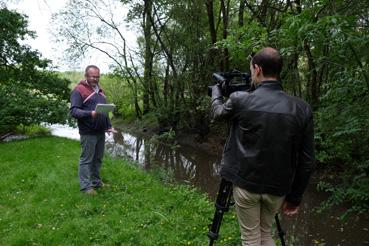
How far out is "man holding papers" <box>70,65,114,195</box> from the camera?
18.3ft

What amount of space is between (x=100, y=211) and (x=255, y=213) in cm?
320

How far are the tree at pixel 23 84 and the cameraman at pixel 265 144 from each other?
10248mm

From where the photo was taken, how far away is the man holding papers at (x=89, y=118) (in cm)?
558

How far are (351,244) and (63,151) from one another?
6924mm

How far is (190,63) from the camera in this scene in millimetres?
15156

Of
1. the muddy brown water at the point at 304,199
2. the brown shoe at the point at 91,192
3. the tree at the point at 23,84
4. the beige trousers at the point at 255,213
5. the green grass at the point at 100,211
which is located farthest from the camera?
the tree at the point at 23,84

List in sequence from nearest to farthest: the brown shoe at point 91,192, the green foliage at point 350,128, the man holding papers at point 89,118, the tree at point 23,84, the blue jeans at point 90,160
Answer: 1. the green foliage at point 350,128
2. the man holding papers at point 89,118
3. the blue jeans at point 90,160
4. the brown shoe at point 91,192
5. the tree at point 23,84

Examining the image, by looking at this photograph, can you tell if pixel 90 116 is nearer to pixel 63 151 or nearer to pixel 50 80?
pixel 63 151

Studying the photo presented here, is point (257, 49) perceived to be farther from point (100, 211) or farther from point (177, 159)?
point (177, 159)

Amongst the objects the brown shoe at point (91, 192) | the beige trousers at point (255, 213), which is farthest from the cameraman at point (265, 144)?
the brown shoe at point (91, 192)

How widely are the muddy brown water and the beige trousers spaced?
2.53 m

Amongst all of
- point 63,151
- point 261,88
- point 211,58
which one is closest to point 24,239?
point 261,88

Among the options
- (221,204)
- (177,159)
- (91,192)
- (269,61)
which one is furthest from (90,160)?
(177,159)

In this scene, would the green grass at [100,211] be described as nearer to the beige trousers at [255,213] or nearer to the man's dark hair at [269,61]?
the beige trousers at [255,213]
